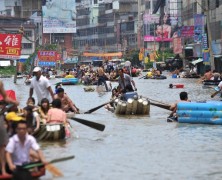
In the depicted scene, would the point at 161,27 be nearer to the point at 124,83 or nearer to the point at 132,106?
the point at 124,83

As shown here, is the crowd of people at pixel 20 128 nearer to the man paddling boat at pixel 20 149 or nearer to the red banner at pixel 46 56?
the man paddling boat at pixel 20 149

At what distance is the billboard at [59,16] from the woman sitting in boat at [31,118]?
573 ft

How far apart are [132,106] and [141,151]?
9.67 metres

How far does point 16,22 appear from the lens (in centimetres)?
19062

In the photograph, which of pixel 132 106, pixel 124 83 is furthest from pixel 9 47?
pixel 132 106

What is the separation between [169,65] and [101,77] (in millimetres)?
72591

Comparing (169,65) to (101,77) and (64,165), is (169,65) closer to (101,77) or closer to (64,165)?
(101,77)

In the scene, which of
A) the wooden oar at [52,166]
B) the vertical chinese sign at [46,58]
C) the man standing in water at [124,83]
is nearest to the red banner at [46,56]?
the vertical chinese sign at [46,58]

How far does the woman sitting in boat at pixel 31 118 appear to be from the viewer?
62.3ft

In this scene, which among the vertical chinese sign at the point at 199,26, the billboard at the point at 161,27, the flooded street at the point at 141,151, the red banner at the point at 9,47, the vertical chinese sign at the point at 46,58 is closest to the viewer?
the flooded street at the point at 141,151

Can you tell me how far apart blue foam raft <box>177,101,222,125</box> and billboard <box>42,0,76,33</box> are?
556 ft

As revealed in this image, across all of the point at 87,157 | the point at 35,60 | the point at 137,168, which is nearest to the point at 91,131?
the point at 87,157

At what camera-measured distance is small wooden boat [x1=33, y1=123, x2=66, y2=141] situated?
20391 millimetres

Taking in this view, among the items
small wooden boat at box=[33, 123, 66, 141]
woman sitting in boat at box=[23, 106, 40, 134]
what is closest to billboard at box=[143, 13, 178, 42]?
small wooden boat at box=[33, 123, 66, 141]
